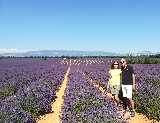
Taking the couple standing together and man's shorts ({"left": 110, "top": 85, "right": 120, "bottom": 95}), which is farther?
man's shorts ({"left": 110, "top": 85, "right": 120, "bottom": 95})

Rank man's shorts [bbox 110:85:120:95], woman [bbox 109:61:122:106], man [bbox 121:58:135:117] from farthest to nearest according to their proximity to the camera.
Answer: man's shorts [bbox 110:85:120:95] → woman [bbox 109:61:122:106] → man [bbox 121:58:135:117]

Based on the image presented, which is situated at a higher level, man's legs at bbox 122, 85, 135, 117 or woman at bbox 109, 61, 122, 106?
woman at bbox 109, 61, 122, 106

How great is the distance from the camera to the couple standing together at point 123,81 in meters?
12.0

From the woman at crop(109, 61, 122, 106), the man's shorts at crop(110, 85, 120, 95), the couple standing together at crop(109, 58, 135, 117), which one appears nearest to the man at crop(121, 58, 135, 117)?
the couple standing together at crop(109, 58, 135, 117)

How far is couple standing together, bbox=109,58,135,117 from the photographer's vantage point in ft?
39.2

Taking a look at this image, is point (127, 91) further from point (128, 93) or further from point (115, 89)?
point (115, 89)

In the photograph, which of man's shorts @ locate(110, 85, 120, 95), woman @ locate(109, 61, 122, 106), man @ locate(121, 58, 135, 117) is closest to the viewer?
man @ locate(121, 58, 135, 117)

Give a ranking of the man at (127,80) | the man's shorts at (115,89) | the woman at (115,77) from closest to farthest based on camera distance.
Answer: the man at (127,80), the woman at (115,77), the man's shorts at (115,89)

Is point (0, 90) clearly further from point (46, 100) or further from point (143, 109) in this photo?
point (143, 109)

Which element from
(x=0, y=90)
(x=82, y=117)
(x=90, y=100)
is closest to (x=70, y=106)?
(x=90, y=100)

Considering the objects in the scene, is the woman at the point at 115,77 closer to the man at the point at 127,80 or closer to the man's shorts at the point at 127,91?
the man at the point at 127,80

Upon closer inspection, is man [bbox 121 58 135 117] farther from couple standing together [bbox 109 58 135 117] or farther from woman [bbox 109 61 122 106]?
woman [bbox 109 61 122 106]

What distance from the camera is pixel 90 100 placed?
1196cm

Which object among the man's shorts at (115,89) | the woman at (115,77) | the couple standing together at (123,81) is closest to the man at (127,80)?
the couple standing together at (123,81)
